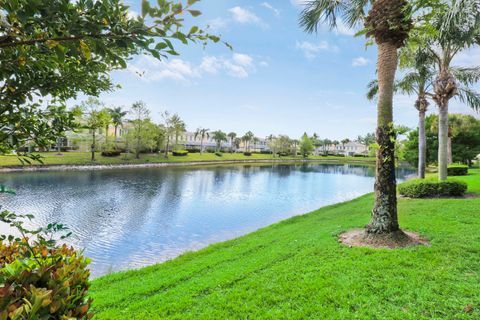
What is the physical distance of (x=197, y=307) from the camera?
3898mm

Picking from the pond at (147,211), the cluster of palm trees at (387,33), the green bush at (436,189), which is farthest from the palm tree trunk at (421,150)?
the cluster of palm trees at (387,33)

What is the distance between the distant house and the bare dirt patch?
4316 inches

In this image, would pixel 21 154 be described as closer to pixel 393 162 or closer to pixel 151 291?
pixel 151 291

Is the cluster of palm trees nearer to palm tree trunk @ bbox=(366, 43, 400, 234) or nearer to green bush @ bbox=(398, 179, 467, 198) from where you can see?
palm tree trunk @ bbox=(366, 43, 400, 234)

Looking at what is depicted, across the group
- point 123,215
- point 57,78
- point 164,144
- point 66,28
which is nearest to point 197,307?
point 57,78

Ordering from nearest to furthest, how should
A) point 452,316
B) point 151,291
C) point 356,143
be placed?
point 452,316 → point 151,291 → point 356,143

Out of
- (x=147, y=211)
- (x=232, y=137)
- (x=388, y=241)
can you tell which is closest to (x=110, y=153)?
(x=147, y=211)

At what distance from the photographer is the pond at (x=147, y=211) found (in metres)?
9.50

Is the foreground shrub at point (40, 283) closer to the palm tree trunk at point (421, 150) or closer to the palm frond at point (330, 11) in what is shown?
the palm frond at point (330, 11)

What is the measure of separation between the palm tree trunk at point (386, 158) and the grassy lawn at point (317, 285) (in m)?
0.89

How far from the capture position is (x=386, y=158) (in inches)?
233

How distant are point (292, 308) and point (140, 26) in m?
3.71

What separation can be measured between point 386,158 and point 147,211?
1225cm

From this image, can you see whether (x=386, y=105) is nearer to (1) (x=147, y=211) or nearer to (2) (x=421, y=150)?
(2) (x=421, y=150)
